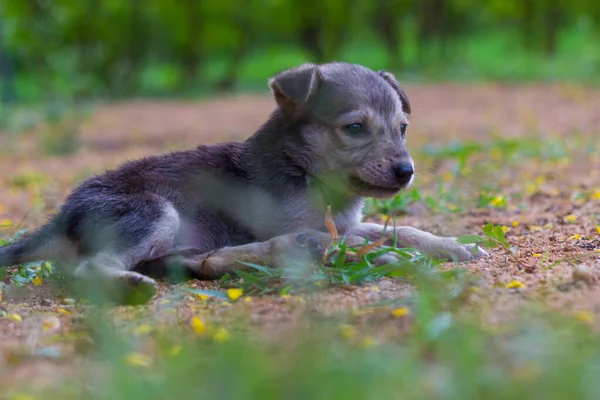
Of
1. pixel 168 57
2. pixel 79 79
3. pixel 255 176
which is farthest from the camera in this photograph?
pixel 168 57

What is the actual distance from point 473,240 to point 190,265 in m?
1.70

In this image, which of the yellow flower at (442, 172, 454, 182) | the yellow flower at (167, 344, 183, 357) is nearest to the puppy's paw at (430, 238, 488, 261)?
the yellow flower at (167, 344, 183, 357)

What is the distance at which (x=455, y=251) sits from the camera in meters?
5.19

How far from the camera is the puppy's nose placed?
520 centimetres

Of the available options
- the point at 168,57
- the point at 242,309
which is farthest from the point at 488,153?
the point at 168,57

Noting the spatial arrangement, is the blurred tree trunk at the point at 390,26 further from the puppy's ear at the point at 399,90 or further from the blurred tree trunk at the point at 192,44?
the puppy's ear at the point at 399,90

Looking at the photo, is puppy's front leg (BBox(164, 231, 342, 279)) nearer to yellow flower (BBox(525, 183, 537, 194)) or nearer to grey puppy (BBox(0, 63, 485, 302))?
grey puppy (BBox(0, 63, 485, 302))

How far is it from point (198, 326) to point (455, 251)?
2018mm

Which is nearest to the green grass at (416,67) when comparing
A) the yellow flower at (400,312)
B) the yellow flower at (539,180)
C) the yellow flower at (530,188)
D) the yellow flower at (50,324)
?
the yellow flower at (539,180)

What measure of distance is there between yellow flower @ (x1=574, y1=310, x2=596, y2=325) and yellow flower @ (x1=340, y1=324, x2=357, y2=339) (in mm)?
912

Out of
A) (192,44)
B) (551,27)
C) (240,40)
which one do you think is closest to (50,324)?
(192,44)

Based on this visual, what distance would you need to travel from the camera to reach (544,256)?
16.2 feet

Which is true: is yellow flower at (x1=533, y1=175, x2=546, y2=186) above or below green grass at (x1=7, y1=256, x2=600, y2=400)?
below

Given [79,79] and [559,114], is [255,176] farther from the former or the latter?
[79,79]
